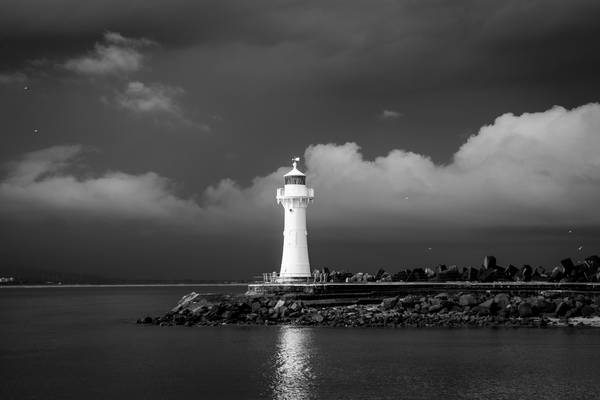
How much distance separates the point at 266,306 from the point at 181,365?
12.7 metres

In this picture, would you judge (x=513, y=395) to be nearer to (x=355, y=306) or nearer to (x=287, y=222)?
(x=355, y=306)

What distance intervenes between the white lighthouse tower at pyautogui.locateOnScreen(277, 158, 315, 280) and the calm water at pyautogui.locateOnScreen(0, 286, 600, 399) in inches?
230

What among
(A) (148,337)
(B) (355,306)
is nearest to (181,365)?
(A) (148,337)

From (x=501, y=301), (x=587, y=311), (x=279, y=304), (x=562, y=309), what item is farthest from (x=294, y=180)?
(x=587, y=311)

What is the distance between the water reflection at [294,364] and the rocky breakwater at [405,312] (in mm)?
2737

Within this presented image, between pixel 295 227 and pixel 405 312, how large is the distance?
8.35 metres

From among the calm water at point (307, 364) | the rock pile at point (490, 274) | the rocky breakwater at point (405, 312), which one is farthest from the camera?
the rock pile at point (490, 274)

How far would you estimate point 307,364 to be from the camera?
1156 inches

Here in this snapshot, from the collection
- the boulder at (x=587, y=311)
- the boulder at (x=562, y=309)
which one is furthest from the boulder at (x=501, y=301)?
the boulder at (x=587, y=311)

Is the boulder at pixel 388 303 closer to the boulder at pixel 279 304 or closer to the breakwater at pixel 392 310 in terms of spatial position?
the breakwater at pixel 392 310

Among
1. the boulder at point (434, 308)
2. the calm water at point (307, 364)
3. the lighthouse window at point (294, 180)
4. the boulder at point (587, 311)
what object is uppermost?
the lighthouse window at point (294, 180)

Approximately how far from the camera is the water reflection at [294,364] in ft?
82.7

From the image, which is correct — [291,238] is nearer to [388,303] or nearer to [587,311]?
[388,303]

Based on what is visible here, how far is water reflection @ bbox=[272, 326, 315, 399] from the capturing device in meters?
25.2
